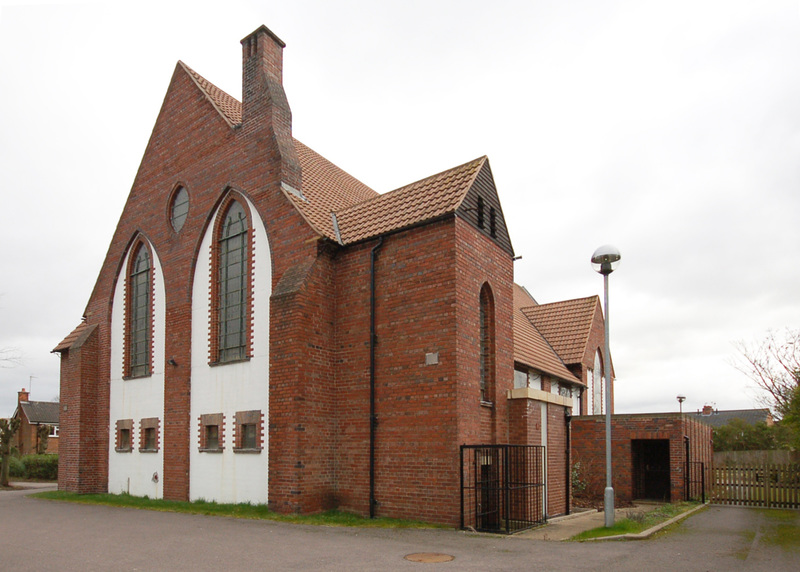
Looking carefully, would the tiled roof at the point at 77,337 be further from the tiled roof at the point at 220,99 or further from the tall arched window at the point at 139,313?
the tiled roof at the point at 220,99

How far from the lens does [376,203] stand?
17.0m

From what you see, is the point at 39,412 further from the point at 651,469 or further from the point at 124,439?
the point at 651,469

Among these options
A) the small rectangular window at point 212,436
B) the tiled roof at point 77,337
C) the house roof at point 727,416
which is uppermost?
the tiled roof at point 77,337

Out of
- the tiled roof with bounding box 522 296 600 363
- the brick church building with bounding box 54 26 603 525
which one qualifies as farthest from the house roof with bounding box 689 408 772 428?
the brick church building with bounding box 54 26 603 525

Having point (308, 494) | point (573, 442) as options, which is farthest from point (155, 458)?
point (573, 442)

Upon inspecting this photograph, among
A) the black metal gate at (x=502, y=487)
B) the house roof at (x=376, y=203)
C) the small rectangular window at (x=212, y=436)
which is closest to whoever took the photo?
the black metal gate at (x=502, y=487)

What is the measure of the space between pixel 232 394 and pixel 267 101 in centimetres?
778

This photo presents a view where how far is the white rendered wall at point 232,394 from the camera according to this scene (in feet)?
53.8

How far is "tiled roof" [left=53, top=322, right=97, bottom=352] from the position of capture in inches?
904

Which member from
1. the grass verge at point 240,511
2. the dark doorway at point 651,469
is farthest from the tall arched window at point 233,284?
the dark doorway at point 651,469

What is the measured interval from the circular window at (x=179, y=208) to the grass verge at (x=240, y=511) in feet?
26.2

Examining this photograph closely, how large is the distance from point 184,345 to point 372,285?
674 centimetres

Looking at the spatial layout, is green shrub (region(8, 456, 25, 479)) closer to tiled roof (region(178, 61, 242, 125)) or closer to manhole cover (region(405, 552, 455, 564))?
tiled roof (region(178, 61, 242, 125))

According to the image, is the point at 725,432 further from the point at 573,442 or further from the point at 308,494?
the point at 308,494
